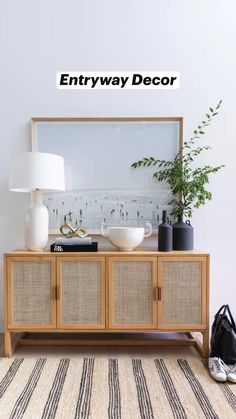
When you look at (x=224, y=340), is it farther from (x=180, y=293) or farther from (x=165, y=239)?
(x=165, y=239)

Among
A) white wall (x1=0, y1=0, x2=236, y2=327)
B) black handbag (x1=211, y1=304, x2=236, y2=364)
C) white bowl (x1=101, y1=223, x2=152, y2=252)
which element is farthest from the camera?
white wall (x1=0, y1=0, x2=236, y2=327)

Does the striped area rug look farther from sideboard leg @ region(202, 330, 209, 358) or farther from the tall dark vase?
the tall dark vase

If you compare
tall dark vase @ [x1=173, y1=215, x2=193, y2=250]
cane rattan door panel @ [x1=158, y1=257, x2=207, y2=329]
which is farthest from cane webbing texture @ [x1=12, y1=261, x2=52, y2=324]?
tall dark vase @ [x1=173, y1=215, x2=193, y2=250]

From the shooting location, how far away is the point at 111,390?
4.70 ft

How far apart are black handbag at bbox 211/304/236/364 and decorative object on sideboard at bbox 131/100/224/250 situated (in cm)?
68

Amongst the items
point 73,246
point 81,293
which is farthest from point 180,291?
point 73,246

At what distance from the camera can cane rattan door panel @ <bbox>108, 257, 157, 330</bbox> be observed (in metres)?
1.73

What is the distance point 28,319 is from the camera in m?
1.74

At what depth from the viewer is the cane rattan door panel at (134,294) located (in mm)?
1730

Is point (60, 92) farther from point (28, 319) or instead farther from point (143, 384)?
point (143, 384)

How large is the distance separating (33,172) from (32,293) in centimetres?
70

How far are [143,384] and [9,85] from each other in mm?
2034

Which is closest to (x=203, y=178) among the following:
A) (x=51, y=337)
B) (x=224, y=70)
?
(x=224, y=70)

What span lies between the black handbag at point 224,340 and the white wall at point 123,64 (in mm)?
556
